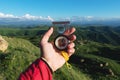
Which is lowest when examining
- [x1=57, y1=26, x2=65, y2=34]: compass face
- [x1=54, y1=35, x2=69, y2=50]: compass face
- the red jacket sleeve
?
the red jacket sleeve

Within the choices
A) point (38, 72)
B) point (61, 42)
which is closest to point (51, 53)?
point (61, 42)

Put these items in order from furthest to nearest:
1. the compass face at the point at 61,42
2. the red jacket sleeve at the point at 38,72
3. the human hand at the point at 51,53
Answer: the compass face at the point at 61,42 < the human hand at the point at 51,53 < the red jacket sleeve at the point at 38,72

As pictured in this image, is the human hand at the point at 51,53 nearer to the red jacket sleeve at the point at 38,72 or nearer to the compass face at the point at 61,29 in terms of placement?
the red jacket sleeve at the point at 38,72

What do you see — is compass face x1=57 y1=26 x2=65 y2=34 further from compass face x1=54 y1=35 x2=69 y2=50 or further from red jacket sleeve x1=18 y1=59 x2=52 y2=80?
red jacket sleeve x1=18 y1=59 x2=52 y2=80

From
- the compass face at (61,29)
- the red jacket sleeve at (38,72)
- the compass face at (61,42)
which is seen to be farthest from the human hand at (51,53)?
the compass face at (61,29)

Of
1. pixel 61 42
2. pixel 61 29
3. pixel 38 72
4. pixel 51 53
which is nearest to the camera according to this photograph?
pixel 38 72

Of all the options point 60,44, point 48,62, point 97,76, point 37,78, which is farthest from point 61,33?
point 97,76

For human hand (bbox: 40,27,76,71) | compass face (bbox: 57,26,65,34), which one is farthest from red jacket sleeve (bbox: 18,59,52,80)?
compass face (bbox: 57,26,65,34)

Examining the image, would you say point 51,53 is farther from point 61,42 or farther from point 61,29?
point 61,29

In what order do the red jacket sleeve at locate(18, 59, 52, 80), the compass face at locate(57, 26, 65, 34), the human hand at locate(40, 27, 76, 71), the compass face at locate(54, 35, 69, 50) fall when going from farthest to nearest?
the compass face at locate(57, 26, 65, 34) < the compass face at locate(54, 35, 69, 50) < the human hand at locate(40, 27, 76, 71) < the red jacket sleeve at locate(18, 59, 52, 80)

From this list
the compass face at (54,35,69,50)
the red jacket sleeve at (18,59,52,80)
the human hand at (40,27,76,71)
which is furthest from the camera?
the compass face at (54,35,69,50)
